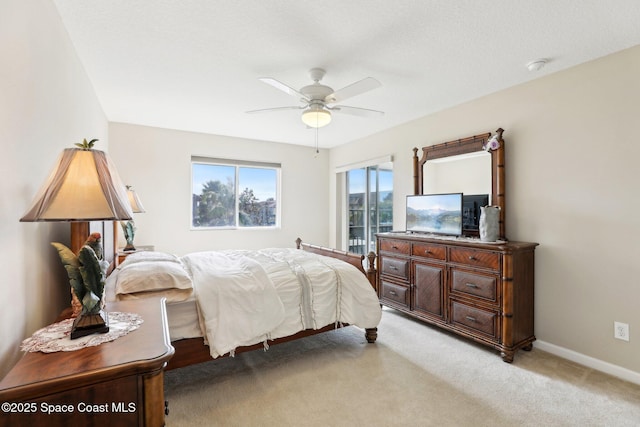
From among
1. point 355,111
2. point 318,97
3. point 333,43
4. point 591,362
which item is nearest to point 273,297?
point 318,97

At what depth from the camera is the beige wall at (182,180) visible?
4395 millimetres

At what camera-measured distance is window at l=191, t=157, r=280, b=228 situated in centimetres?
493

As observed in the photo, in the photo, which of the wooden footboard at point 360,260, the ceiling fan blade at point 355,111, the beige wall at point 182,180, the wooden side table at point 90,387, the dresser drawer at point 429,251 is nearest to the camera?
the wooden side table at point 90,387

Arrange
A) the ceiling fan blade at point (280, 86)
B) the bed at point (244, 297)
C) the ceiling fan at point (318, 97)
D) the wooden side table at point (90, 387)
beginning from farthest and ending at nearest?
the ceiling fan at point (318, 97), the ceiling fan blade at point (280, 86), the bed at point (244, 297), the wooden side table at point (90, 387)

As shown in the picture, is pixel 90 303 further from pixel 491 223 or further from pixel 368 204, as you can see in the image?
pixel 368 204

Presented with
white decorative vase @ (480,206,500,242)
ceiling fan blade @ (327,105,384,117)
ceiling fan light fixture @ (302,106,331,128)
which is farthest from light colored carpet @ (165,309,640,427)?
ceiling fan blade @ (327,105,384,117)

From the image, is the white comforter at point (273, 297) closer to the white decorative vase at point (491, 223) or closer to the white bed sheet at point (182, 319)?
the white bed sheet at point (182, 319)

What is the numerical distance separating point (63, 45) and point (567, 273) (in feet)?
14.3

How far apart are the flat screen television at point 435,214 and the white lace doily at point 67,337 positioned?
10.2 ft

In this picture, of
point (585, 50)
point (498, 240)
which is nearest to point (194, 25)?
point (585, 50)

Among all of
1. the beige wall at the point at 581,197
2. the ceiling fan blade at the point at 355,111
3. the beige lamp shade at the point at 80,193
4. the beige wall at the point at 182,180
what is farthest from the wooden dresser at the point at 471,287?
the beige lamp shade at the point at 80,193

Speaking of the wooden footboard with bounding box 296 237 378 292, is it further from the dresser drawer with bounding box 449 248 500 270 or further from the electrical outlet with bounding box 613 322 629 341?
the electrical outlet with bounding box 613 322 629 341

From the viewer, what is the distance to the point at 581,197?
2.63m

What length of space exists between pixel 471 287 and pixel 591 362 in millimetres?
1055
